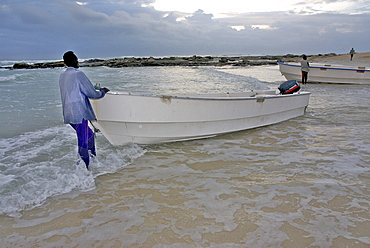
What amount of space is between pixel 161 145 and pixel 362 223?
362 centimetres

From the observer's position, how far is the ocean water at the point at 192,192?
9.02 feet

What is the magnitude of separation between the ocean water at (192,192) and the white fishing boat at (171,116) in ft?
0.76

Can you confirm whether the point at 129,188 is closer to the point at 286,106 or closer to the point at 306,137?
the point at 306,137

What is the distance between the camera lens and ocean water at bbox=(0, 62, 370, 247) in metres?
2.75

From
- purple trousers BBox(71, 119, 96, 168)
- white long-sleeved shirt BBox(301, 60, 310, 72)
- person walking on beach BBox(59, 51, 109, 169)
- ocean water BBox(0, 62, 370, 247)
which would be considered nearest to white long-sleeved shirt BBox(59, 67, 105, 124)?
person walking on beach BBox(59, 51, 109, 169)

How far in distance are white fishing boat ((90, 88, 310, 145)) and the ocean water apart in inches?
9.1

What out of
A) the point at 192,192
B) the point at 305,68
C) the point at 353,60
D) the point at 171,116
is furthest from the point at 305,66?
the point at 353,60

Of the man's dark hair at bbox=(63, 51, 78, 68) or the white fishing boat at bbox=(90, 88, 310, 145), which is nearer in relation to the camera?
the man's dark hair at bbox=(63, 51, 78, 68)

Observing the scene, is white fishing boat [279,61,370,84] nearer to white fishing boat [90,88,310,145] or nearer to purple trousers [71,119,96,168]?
white fishing boat [90,88,310,145]

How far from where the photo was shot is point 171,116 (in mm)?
5309

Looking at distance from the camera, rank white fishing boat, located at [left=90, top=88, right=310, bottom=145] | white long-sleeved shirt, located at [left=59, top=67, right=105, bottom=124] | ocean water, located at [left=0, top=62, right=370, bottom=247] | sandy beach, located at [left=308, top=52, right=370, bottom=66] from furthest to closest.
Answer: sandy beach, located at [left=308, top=52, right=370, bottom=66], white fishing boat, located at [left=90, top=88, right=310, bottom=145], white long-sleeved shirt, located at [left=59, top=67, right=105, bottom=124], ocean water, located at [left=0, top=62, right=370, bottom=247]

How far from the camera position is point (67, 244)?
263 cm

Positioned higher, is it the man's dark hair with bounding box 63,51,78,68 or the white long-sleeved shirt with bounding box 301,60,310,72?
the white long-sleeved shirt with bounding box 301,60,310,72

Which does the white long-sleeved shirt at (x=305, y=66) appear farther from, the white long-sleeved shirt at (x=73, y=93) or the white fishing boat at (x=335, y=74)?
the white long-sleeved shirt at (x=73, y=93)
